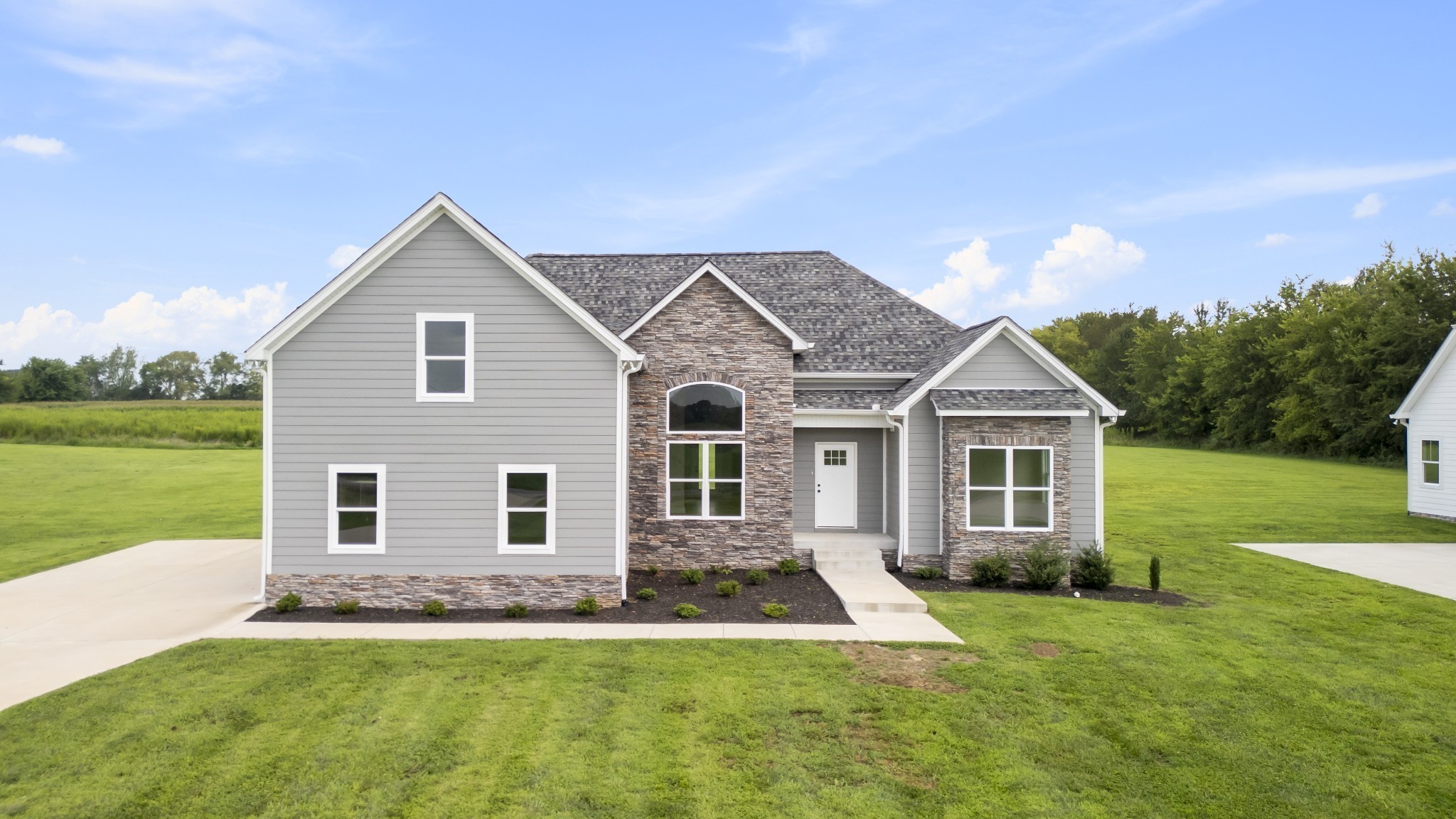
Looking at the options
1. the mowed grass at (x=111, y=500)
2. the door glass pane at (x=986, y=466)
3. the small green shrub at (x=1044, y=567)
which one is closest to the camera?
the small green shrub at (x=1044, y=567)

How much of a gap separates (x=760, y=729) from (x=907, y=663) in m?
3.04

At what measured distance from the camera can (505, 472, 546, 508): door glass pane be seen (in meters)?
12.8

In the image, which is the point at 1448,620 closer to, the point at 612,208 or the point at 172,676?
the point at 172,676

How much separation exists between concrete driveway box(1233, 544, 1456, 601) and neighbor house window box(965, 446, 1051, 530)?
7730mm

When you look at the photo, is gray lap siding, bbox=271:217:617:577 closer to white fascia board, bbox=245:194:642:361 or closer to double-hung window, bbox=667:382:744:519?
white fascia board, bbox=245:194:642:361

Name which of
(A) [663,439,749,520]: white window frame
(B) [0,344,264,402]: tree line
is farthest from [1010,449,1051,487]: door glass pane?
(B) [0,344,264,402]: tree line

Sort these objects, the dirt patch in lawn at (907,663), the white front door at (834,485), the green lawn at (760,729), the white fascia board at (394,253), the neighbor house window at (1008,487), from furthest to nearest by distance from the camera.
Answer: the white front door at (834,485) → the neighbor house window at (1008,487) → the white fascia board at (394,253) → the dirt patch in lawn at (907,663) → the green lawn at (760,729)

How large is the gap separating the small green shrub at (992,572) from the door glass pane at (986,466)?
1625 mm

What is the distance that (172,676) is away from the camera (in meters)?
9.13

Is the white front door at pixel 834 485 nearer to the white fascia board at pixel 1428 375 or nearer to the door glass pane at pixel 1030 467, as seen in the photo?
the door glass pane at pixel 1030 467

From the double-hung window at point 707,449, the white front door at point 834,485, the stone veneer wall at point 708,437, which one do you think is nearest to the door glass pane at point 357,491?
the stone veneer wall at point 708,437

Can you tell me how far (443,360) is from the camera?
503 inches

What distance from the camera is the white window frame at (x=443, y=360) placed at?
12.7 metres

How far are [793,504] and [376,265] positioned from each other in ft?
34.2
